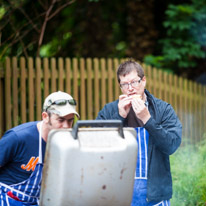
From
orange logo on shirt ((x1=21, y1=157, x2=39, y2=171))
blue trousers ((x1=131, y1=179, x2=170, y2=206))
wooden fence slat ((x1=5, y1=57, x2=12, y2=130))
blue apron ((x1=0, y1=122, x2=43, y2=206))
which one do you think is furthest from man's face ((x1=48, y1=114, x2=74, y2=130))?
wooden fence slat ((x1=5, y1=57, x2=12, y2=130))

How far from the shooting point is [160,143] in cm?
254

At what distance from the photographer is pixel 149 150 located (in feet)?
8.84

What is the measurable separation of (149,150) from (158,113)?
0.90 ft

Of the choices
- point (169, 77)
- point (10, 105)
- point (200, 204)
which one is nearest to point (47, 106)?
point (200, 204)

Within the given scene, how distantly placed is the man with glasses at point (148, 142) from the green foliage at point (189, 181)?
1.68 m

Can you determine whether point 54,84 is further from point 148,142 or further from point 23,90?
point 148,142

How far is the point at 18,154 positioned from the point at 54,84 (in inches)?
138

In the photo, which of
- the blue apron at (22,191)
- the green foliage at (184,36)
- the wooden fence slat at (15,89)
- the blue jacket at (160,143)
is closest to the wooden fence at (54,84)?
the wooden fence slat at (15,89)

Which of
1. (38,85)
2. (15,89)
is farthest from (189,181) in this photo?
(15,89)

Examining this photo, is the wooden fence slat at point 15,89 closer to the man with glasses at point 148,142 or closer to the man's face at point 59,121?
the man with glasses at point 148,142

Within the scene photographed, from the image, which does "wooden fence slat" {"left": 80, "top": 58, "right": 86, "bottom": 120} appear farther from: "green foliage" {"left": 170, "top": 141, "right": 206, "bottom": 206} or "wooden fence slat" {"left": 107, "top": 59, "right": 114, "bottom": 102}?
"green foliage" {"left": 170, "top": 141, "right": 206, "bottom": 206}

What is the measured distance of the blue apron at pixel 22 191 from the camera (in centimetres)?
244

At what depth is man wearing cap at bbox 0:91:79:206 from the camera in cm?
237

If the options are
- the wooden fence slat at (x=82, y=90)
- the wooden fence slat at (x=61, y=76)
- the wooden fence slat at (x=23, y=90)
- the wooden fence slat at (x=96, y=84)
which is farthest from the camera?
the wooden fence slat at (x=96, y=84)
